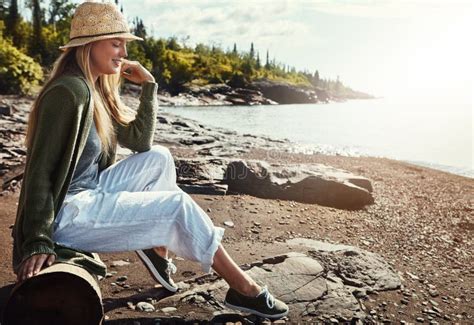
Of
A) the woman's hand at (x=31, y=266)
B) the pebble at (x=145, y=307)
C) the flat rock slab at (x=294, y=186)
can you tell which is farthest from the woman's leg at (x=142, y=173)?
the flat rock slab at (x=294, y=186)

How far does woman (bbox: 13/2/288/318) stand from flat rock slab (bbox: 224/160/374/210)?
415cm

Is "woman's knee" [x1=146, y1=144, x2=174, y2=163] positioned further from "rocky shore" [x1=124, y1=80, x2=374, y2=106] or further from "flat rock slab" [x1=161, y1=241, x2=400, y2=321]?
"rocky shore" [x1=124, y1=80, x2=374, y2=106]

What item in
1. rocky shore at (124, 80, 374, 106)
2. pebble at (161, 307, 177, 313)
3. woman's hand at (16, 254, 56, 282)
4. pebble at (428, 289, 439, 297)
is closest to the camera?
woman's hand at (16, 254, 56, 282)

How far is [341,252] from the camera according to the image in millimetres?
4727

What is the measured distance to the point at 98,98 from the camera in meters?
3.07

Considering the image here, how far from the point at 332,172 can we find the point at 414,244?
2721 mm

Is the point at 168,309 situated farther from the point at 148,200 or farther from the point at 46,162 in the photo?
the point at 46,162

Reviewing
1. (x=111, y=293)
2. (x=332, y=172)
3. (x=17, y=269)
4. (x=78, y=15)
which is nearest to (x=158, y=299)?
(x=111, y=293)

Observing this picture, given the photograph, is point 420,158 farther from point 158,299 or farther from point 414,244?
point 158,299

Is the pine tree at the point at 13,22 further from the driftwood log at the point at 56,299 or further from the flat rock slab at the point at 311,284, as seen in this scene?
the driftwood log at the point at 56,299

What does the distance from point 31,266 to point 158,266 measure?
4.32ft

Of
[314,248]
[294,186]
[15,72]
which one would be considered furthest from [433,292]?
[15,72]

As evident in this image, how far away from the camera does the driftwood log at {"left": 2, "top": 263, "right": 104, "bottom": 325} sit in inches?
103

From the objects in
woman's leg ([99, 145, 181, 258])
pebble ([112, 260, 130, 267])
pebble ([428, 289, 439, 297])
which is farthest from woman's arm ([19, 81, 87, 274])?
pebble ([428, 289, 439, 297])
